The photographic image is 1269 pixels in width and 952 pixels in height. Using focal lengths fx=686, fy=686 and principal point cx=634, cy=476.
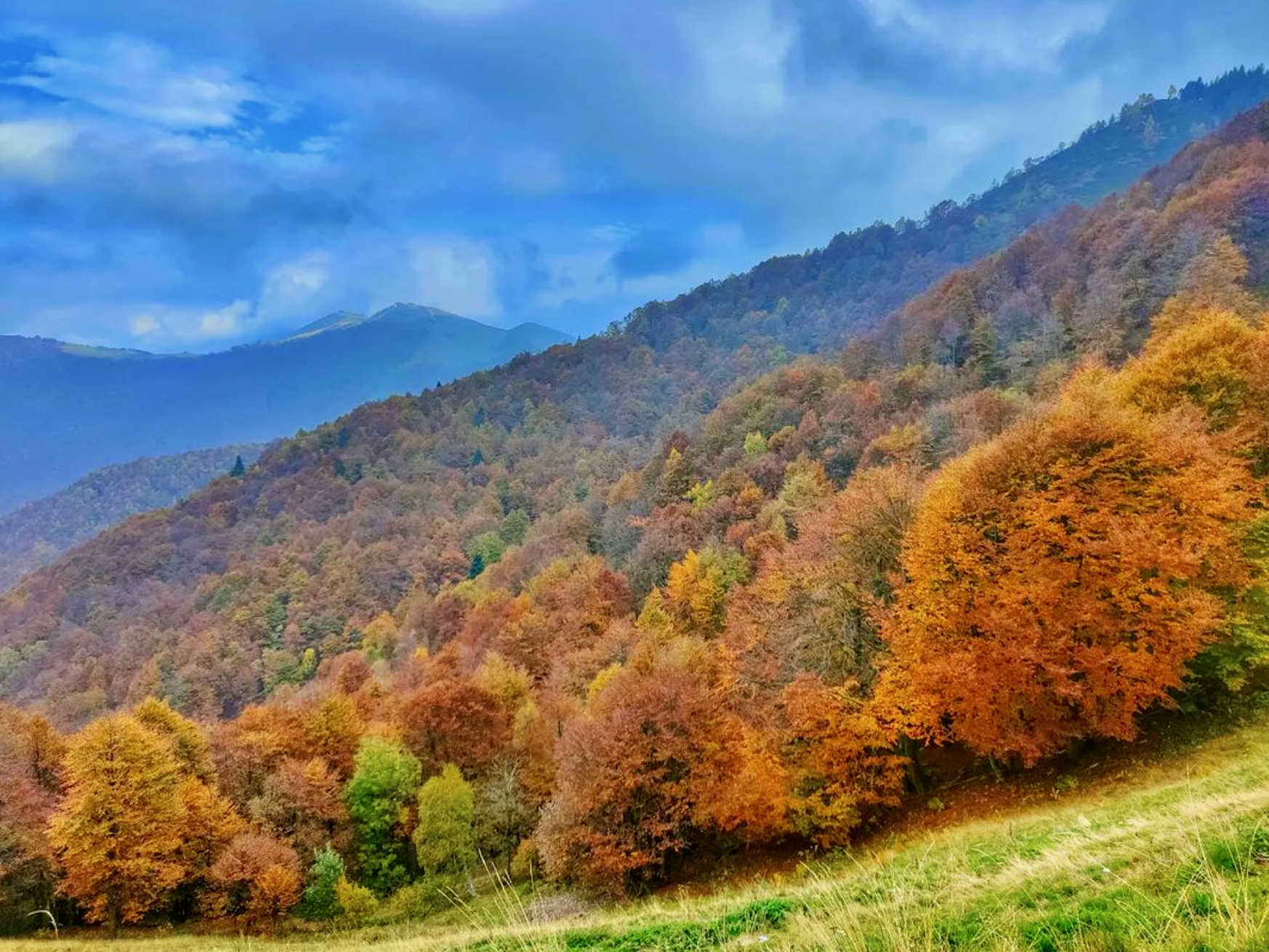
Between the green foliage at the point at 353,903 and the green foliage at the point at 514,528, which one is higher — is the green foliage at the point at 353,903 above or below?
below

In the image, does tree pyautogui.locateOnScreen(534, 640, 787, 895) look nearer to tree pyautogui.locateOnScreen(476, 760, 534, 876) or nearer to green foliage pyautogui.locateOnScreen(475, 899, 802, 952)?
tree pyautogui.locateOnScreen(476, 760, 534, 876)

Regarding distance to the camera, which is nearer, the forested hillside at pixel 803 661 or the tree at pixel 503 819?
the forested hillside at pixel 803 661

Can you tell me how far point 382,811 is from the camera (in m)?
41.8

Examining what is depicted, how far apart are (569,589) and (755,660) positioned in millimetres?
46677

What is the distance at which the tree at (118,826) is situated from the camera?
33.6 metres

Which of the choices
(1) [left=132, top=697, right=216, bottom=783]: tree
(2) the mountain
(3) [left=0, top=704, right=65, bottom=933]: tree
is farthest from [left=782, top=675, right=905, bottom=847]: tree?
(3) [left=0, top=704, right=65, bottom=933]: tree

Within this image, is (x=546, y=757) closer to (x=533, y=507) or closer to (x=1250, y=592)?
(x=1250, y=592)

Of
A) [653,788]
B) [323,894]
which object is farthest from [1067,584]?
[323,894]

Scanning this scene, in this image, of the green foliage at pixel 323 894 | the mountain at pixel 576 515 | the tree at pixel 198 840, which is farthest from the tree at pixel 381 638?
the green foliage at pixel 323 894

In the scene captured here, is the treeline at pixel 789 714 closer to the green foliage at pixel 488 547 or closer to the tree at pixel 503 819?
the tree at pixel 503 819

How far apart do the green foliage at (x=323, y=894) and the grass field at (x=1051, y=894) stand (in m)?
19.5

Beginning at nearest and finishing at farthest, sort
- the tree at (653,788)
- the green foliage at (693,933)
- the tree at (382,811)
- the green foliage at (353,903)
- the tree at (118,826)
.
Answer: the green foliage at (693,933) → the tree at (653,788) → the tree at (118,826) → the green foliage at (353,903) → the tree at (382,811)

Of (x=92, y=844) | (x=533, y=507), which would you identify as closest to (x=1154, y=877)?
(x=92, y=844)

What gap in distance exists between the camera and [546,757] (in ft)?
145
